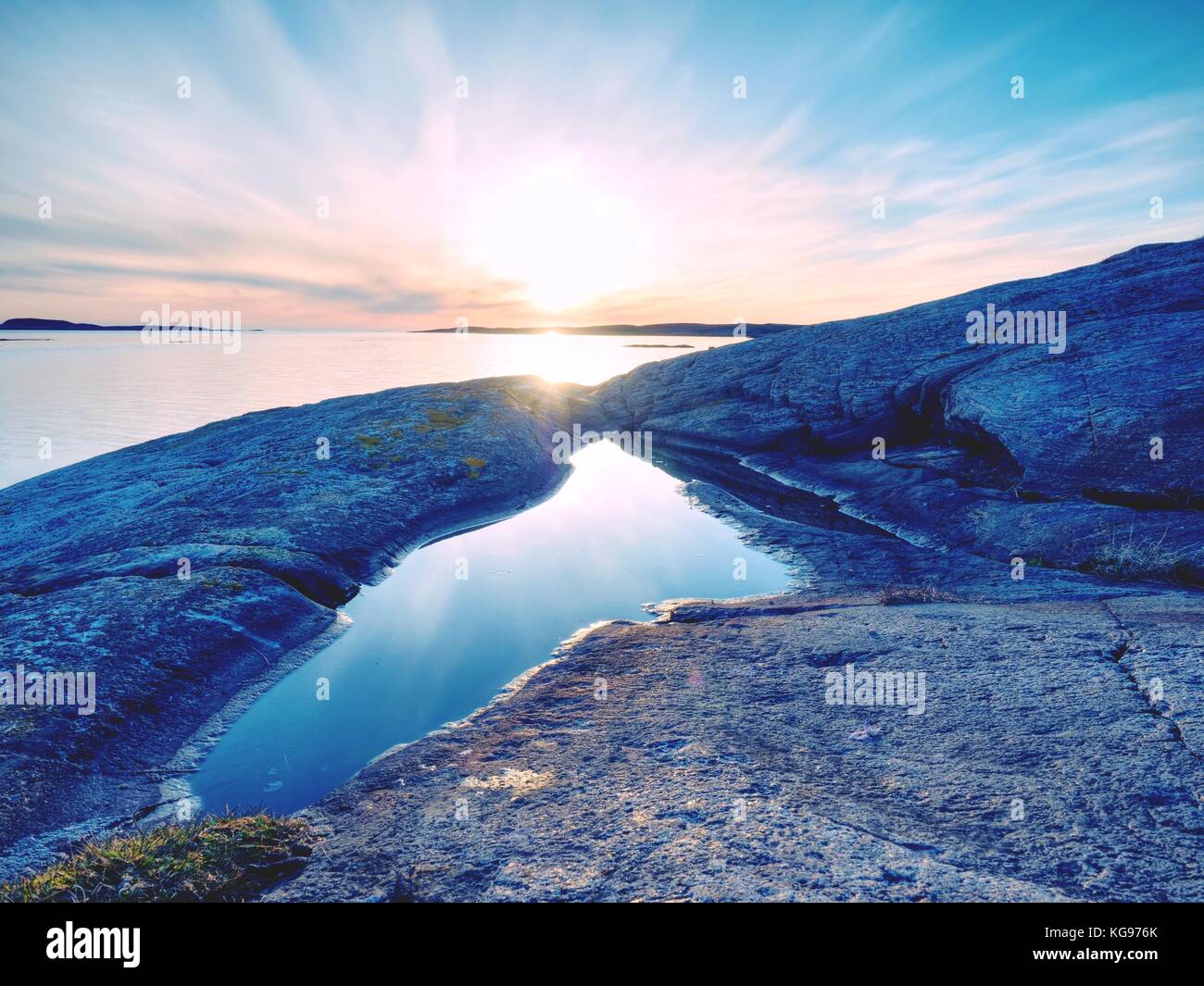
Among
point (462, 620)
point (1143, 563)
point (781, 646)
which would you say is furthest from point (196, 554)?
point (1143, 563)

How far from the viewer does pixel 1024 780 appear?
22.6 feet

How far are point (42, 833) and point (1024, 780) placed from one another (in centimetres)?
1122

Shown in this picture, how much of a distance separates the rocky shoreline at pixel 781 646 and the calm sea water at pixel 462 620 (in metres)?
0.81

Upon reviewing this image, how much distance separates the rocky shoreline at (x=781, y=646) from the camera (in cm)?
618

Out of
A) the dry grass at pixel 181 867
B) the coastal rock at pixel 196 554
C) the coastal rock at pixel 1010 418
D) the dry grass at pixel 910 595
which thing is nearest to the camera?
the dry grass at pixel 181 867

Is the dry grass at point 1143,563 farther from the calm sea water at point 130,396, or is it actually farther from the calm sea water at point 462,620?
the calm sea water at point 130,396

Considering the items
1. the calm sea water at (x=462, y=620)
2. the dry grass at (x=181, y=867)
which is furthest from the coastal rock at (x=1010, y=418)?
the dry grass at (x=181, y=867)

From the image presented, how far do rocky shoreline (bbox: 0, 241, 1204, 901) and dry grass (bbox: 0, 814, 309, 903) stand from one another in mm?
403

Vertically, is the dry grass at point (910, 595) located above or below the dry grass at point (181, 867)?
above

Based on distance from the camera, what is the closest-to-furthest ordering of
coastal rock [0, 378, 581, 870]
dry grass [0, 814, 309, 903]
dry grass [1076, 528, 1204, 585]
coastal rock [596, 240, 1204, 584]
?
1. dry grass [0, 814, 309, 903]
2. coastal rock [0, 378, 581, 870]
3. dry grass [1076, 528, 1204, 585]
4. coastal rock [596, 240, 1204, 584]

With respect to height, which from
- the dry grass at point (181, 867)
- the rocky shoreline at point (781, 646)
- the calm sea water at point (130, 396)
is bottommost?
the dry grass at point (181, 867)

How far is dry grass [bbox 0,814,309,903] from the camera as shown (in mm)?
5969

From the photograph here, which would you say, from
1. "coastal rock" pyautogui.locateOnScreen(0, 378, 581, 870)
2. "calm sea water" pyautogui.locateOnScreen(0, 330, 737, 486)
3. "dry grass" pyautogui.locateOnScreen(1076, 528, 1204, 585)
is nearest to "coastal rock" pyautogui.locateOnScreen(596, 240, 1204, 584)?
Result: "dry grass" pyautogui.locateOnScreen(1076, 528, 1204, 585)

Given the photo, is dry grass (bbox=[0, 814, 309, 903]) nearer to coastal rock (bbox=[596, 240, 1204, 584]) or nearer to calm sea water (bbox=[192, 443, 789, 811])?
calm sea water (bbox=[192, 443, 789, 811])
